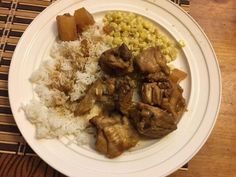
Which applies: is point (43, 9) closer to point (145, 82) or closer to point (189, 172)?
point (145, 82)

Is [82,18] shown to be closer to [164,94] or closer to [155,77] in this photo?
[155,77]

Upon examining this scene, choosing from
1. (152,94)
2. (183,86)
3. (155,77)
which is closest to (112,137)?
(152,94)

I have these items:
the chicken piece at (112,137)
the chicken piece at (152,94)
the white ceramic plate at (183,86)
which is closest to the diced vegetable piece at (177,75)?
the white ceramic plate at (183,86)

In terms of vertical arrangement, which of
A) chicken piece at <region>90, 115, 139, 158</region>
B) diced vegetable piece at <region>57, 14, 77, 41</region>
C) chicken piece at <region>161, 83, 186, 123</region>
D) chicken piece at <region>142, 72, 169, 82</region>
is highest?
diced vegetable piece at <region>57, 14, 77, 41</region>

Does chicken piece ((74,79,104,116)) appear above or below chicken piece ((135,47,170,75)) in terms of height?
below

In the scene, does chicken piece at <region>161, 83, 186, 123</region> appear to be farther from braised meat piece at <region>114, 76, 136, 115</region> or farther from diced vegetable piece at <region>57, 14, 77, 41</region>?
diced vegetable piece at <region>57, 14, 77, 41</region>

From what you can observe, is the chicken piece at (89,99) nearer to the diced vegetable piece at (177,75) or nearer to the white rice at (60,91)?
the white rice at (60,91)

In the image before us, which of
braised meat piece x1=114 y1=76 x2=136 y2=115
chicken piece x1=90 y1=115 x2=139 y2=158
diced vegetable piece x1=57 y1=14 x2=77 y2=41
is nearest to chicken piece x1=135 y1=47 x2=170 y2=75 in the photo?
braised meat piece x1=114 y1=76 x2=136 y2=115

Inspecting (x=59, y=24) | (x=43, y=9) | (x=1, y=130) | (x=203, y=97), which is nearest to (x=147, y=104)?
(x=203, y=97)
